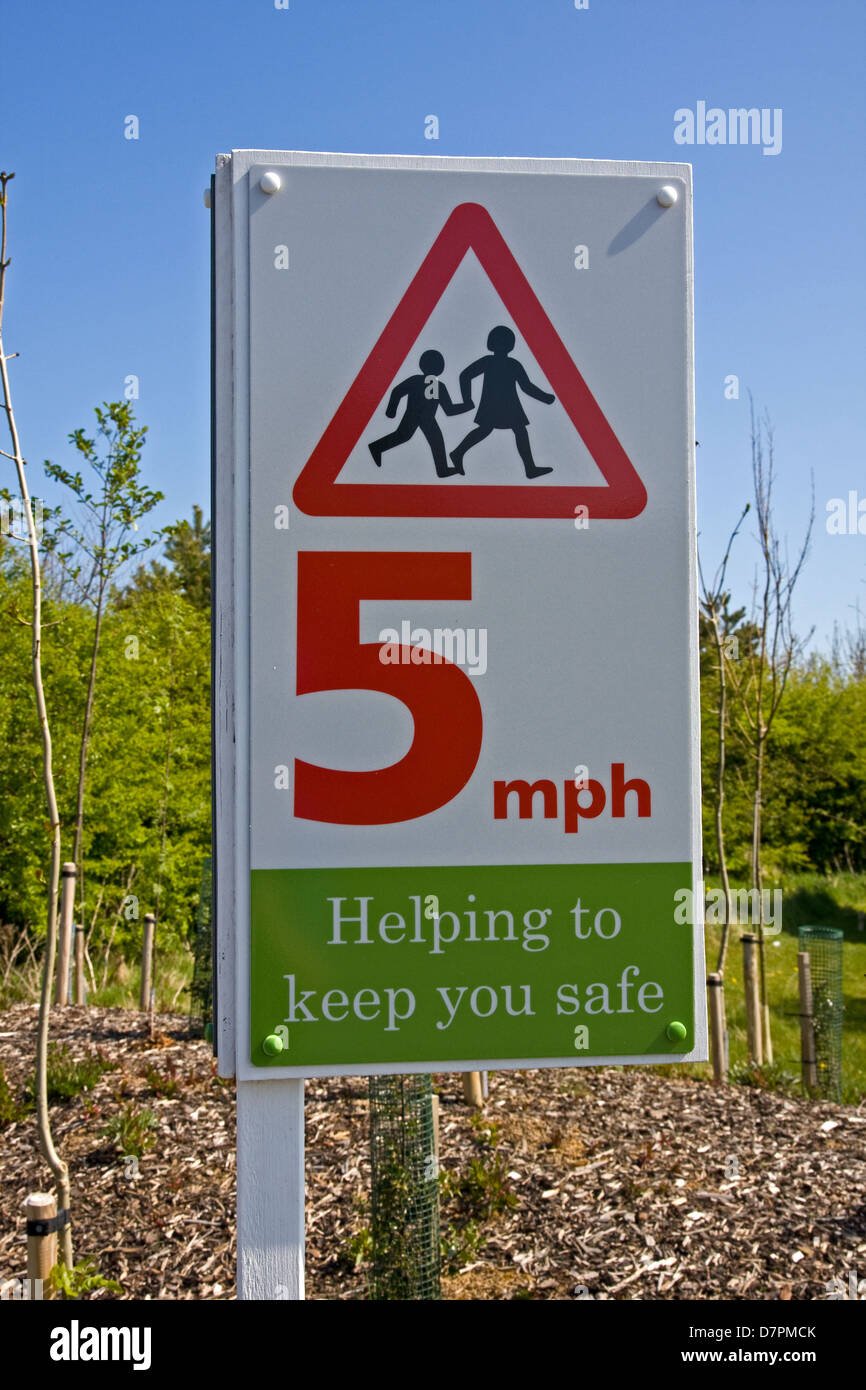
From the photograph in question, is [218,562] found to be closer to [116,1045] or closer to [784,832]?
[116,1045]

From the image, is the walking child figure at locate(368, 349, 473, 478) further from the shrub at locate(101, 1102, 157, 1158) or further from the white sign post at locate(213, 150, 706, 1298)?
the shrub at locate(101, 1102, 157, 1158)

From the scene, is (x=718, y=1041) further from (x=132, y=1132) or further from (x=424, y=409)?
(x=424, y=409)

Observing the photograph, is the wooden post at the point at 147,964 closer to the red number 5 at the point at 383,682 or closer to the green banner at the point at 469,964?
the green banner at the point at 469,964

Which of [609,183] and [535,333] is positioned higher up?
[609,183]

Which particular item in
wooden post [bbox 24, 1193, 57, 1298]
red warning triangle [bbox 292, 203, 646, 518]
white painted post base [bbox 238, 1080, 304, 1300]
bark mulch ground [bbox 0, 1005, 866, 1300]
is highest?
red warning triangle [bbox 292, 203, 646, 518]

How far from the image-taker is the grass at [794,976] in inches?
328

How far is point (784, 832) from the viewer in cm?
1630

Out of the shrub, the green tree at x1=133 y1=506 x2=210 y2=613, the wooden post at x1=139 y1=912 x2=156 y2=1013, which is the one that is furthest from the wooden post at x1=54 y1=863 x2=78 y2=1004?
the green tree at x1=133 y1=506 x2=210 y2=613

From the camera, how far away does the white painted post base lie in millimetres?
2209

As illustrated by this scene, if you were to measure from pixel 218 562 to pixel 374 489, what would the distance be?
0.39 m

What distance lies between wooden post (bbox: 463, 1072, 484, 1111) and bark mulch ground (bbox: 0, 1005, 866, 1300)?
8cm

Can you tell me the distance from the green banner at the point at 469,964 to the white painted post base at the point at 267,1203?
6.2 inches

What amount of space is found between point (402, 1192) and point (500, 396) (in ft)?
7.80
